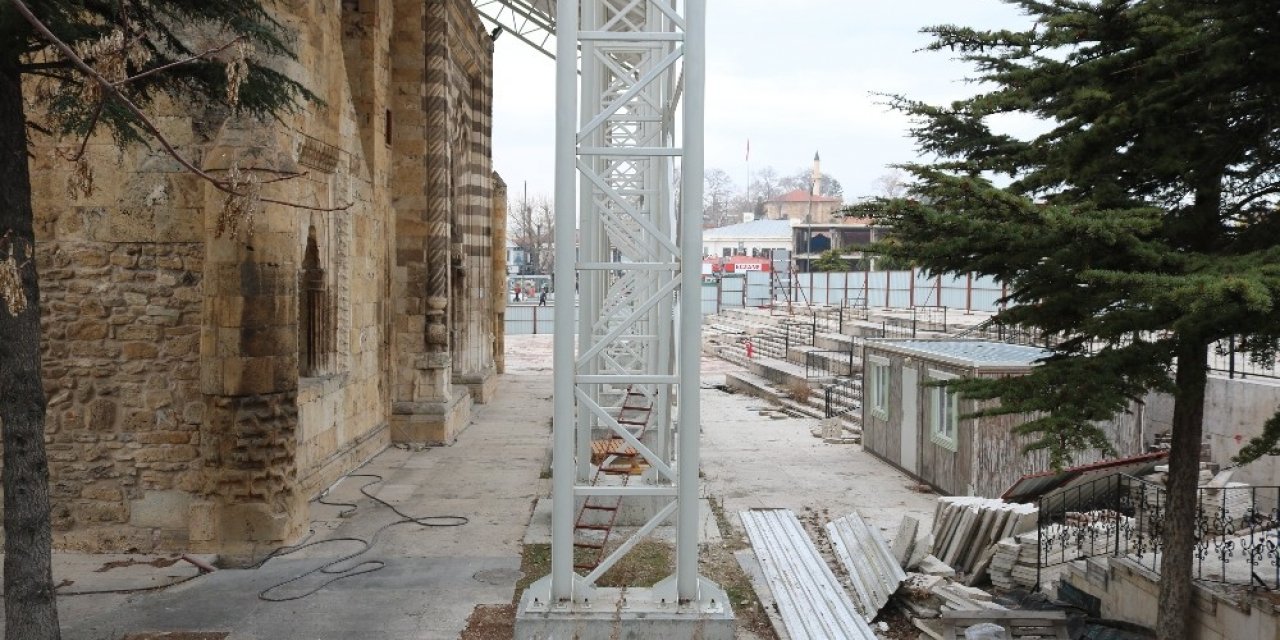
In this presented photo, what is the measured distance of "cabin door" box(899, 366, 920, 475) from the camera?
15.6 metres

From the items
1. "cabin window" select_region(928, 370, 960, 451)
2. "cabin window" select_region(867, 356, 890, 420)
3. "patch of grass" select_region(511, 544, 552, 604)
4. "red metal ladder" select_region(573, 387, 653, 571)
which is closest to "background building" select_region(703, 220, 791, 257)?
"cabin window" select_region(867, 356, 890, 420)

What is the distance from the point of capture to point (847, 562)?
1017 cm

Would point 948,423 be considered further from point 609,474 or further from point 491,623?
point 491,623

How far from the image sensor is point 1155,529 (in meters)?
8.77

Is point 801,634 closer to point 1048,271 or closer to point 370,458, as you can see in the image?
point 1048,271

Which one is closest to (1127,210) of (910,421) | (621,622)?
(621,622)

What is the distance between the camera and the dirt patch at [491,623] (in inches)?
305

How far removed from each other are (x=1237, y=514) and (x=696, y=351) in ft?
22.5

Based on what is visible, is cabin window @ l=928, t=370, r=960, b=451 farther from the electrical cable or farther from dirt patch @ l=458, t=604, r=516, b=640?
dirt patch @ l=458, t=604, r=516, b=640

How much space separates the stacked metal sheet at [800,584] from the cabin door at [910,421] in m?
4.83

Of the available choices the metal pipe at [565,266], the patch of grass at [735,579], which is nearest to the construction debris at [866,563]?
the patch of grass at [735,579]

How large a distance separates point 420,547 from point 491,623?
2634mm

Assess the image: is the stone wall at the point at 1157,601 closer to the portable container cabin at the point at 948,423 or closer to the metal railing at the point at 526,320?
the portable container cabin at the point at 948,423

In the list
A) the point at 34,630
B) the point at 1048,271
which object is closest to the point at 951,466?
the point at 1048,271
